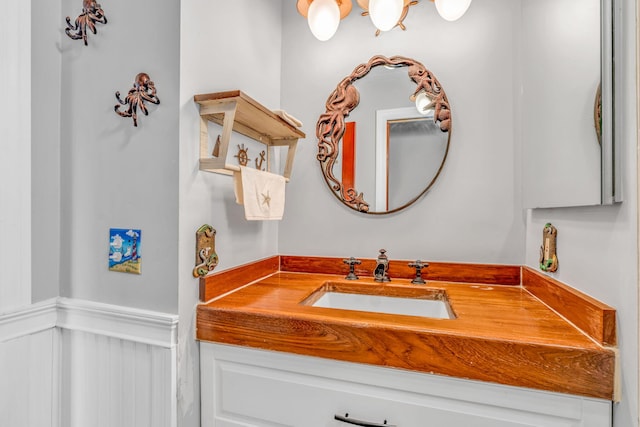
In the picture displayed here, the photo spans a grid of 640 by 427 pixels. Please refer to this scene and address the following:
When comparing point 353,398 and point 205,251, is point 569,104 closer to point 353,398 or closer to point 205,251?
point 353,398

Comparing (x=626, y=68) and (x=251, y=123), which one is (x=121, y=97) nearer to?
(x=251, y=123)

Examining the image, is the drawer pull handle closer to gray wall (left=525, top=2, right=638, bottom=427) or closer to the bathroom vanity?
the bathroom vanity

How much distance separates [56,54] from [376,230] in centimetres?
139

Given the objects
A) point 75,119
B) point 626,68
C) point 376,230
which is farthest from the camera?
point 376,230

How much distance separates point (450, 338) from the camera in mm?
725

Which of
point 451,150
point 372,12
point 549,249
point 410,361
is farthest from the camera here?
point 451,150

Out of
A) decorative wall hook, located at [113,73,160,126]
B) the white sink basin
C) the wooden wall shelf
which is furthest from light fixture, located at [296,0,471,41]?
the white sink basin

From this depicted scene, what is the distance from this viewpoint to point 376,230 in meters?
1.41

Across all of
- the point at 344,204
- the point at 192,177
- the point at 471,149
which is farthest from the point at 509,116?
the point at 192,177

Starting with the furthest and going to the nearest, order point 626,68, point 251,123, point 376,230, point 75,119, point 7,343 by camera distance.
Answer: point 376,230
point 251,123
point 75,119
point 7,343
point 626,68

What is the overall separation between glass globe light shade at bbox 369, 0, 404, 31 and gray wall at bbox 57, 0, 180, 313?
0.66 metres

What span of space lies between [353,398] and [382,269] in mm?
574

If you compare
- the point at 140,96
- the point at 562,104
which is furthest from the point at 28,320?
the point at 562,104

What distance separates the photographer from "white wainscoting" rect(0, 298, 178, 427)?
90 centimetres
